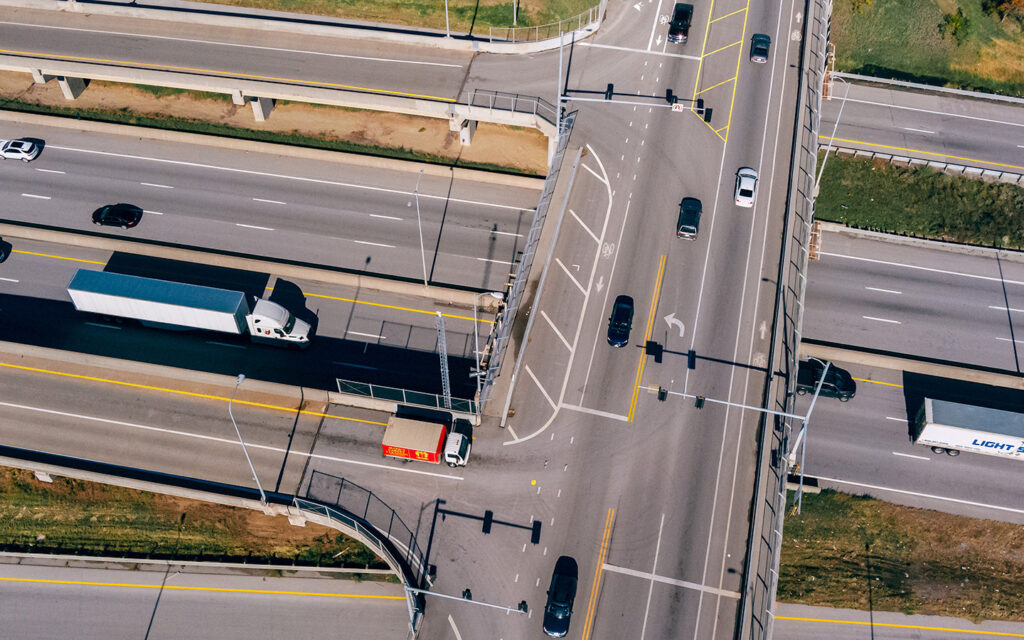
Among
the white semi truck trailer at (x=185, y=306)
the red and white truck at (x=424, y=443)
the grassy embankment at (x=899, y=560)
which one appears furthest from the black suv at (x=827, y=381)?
the white semi truck trailer at (x=185, y=306)

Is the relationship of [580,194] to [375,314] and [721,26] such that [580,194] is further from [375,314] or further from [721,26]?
[721,26]

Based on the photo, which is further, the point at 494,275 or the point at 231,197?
the point at 231,197

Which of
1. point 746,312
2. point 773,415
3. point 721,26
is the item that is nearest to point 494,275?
point 746,312

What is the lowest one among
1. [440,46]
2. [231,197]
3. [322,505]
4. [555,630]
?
[555,630]

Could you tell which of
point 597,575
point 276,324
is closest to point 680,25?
point 276,324

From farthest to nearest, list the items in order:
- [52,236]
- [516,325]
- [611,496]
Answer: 1. [52,236]
2. [516,325]
3. [611,496]

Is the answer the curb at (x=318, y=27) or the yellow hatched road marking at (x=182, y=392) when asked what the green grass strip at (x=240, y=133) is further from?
the yellow hatched road marking at (x=182, y=392)
